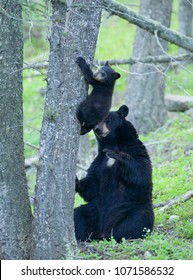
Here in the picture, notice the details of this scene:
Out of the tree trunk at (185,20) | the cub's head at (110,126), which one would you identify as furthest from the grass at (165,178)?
the tree trunk at (185,20)

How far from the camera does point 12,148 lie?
620cm

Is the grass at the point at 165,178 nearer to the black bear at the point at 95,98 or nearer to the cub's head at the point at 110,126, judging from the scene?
the black bear at the point at 95,98

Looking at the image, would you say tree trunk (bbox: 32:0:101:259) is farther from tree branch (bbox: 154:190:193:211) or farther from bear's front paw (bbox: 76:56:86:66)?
tree branch (bbox: 154:190:193:211)

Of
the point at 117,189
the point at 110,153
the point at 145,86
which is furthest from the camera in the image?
the point at 145,86

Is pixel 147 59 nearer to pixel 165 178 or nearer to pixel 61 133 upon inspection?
pixel 165 178

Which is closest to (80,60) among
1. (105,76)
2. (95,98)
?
(95,98)

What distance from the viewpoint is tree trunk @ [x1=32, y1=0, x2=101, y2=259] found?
591 cm

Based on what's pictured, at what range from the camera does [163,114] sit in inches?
553

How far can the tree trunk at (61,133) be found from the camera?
19.4 ft

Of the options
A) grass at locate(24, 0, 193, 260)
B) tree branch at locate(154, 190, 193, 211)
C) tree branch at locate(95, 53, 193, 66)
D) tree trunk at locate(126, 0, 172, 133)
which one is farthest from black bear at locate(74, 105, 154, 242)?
tree trunk at locate(126, 0, 172, 133)

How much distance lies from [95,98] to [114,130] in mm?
1399
